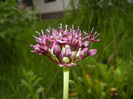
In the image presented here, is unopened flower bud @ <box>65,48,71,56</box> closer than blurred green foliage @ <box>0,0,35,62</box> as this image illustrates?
Yes

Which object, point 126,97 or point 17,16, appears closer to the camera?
point 126,97

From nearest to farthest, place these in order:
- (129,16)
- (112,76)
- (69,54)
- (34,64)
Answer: (69,54)
(112,76)
(34,64)
(129,16)

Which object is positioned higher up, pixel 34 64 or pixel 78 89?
pixel 34 64

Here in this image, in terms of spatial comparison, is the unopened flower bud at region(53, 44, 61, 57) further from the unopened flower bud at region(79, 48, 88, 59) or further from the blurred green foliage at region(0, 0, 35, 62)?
the blurred green foliage at region(0, 0, 35, 62)

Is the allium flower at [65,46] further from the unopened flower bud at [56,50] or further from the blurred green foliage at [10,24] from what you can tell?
the blurred green foliage at [10,24]

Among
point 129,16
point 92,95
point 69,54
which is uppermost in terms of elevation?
point 129,16

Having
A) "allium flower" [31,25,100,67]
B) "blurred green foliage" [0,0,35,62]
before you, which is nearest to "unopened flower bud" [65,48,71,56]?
"allium flower" [31,25,100,67]

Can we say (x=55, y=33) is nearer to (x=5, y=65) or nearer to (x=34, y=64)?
(x=34, y=64)

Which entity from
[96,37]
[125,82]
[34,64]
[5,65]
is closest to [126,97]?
[125,82]
